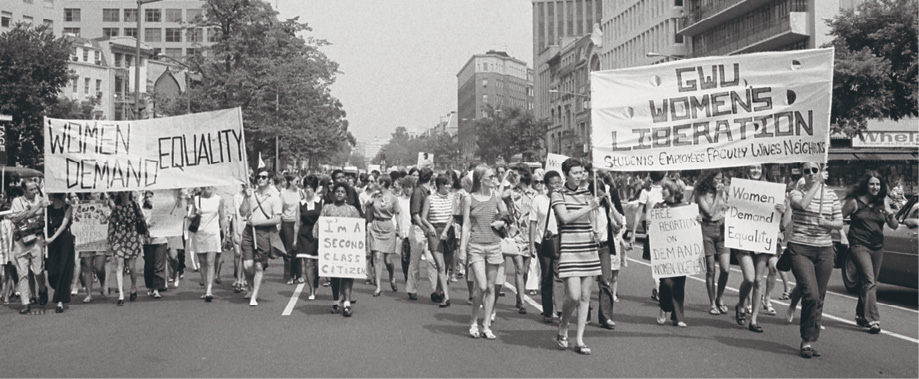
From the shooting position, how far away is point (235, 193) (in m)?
15.4

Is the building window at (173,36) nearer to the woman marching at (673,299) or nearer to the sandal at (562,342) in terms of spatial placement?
the woman marching at (673,299)

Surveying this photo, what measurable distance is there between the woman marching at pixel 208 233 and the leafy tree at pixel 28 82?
3711cm

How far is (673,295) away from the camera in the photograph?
971 cm

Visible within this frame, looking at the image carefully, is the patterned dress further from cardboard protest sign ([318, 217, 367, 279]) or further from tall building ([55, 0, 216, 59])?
tall building ([55, 0, 216, 59])

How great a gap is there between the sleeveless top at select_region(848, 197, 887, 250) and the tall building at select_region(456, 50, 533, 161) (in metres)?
150

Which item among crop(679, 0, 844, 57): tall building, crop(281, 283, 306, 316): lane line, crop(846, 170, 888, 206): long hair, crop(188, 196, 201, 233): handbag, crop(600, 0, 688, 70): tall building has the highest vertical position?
crop(600, 0, 688, 70): tall building

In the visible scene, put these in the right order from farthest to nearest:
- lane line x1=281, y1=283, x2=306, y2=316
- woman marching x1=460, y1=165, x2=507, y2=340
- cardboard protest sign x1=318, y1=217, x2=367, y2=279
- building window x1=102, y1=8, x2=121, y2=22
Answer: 1. building window x1=102, y1=8, x2=121, y2=22
2. lane line x1=281, y1=283, x2=306, y2=316
3. cardboard protest sign x1=318, y1=217, x2=367, y2=279
4. woman marching x1=460, y1=165, x2=507, y2=340

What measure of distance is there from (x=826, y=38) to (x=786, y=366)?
4396cm

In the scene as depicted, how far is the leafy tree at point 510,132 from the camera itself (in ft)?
261

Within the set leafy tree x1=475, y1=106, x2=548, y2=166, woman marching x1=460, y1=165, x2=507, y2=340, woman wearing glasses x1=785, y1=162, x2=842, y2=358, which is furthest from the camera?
leafy tree x1=475, y1=106, x2=548, y2=166

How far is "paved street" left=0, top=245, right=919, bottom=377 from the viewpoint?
24.4 feet

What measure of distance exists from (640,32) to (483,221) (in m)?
68.6

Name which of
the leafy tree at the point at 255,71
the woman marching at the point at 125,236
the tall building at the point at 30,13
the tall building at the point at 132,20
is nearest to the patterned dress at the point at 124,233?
the woman marching at the point at 125,236

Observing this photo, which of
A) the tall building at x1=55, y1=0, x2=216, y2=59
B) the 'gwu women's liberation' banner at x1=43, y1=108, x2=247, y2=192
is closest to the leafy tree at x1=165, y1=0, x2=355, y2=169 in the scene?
the 'gwu women's liberation' banner at x1=43, y1=108, x2=247, y2=192
